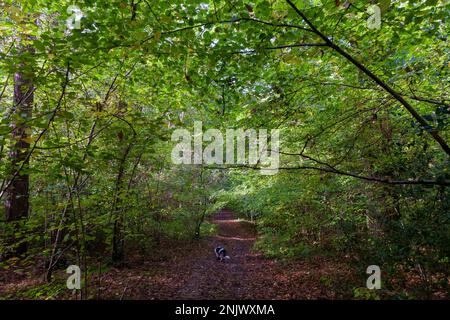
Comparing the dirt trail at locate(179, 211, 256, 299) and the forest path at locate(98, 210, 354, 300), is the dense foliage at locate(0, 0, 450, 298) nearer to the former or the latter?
the forest path at locate(98, 210, 354, 300)

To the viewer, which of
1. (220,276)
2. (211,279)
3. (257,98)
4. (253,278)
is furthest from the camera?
(220,276)

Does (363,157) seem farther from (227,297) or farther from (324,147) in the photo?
(227,297)

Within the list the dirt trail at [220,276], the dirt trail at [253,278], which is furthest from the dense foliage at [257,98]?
the dirt trail at [220,276]

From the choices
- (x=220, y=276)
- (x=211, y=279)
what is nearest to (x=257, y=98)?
(x=211, y=279)

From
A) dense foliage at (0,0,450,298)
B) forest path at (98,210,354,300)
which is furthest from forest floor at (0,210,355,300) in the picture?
dense foliage at (0,0,450,298)

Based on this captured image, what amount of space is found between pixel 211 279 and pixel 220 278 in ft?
1.03

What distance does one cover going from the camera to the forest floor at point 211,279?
5918mm

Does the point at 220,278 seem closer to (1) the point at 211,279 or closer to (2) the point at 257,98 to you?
(1) the point at 211,279

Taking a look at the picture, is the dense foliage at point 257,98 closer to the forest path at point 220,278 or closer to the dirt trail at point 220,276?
the forest path at point 220,278

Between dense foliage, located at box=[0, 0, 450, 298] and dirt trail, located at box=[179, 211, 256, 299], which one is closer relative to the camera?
dense foliage, located at box=[0, 0, 450, 298]

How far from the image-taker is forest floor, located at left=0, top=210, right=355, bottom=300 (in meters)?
5.92

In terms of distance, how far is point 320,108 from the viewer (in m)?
5.21

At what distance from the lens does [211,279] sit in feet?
25.5

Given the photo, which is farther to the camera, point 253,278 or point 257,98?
point 253,278
